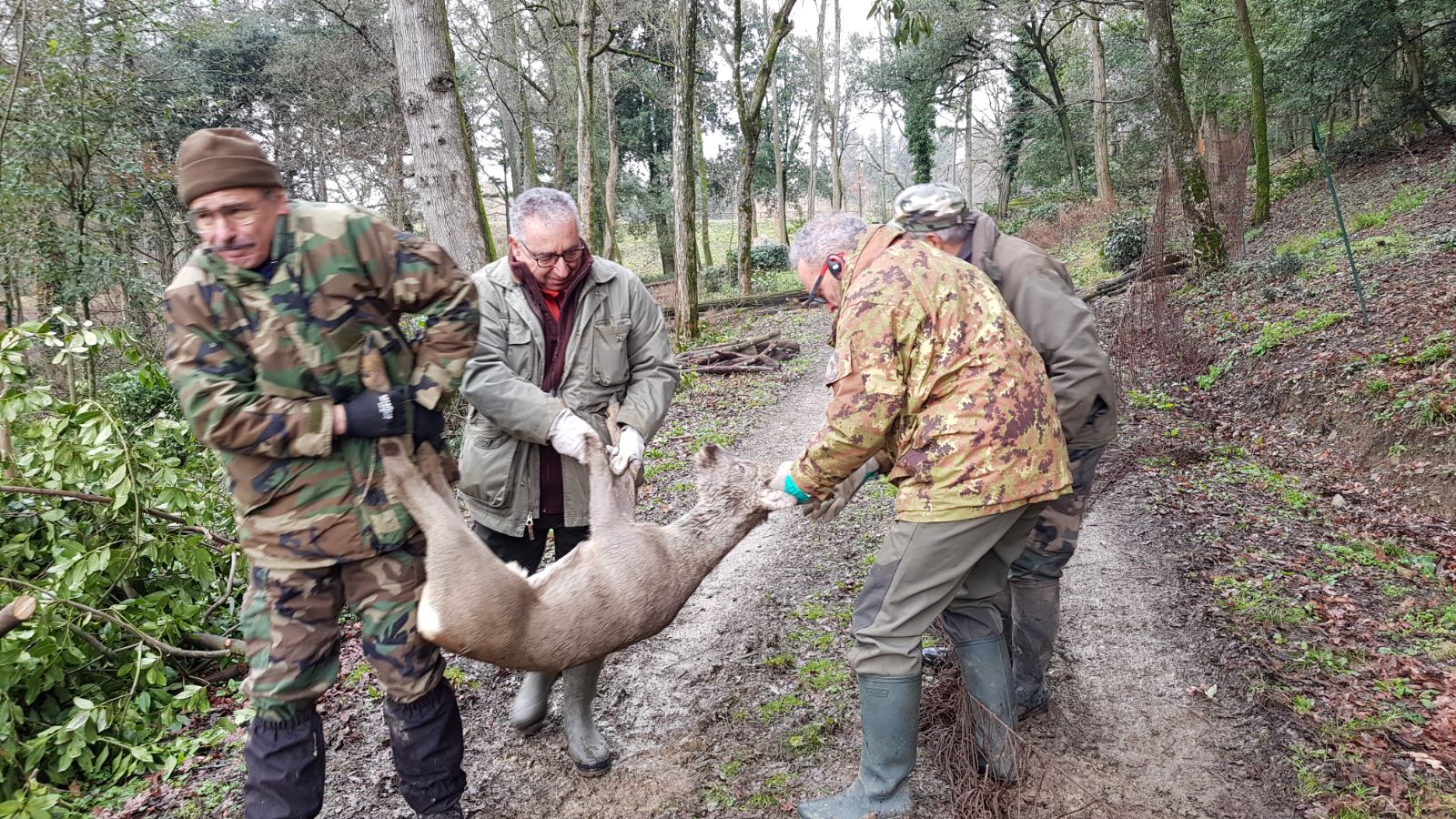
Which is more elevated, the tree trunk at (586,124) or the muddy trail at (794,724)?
the tree trunk at (586,124)

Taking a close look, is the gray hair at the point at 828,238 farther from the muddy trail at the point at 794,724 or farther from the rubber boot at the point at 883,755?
the muddy trail at the point at 794,724

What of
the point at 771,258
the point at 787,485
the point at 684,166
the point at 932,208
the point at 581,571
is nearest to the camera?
the point at 581,571

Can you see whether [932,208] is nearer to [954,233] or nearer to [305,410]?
[954,233]

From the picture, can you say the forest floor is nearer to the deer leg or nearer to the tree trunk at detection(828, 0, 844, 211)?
the deer leg

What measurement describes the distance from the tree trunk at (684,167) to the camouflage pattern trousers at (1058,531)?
404 inches

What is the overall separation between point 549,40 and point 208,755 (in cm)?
2378

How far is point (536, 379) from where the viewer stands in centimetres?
348

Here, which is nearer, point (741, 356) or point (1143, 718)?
point (1143, 718)

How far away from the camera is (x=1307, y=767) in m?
3.27

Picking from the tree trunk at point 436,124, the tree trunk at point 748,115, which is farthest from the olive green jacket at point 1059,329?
the tree trunk at point 748,115

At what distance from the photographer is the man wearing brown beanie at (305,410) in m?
2.42

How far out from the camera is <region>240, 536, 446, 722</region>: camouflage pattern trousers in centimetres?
252

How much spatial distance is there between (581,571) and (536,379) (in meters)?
1.04

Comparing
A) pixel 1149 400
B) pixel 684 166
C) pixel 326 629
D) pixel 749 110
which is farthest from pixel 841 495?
pixel 749 110
